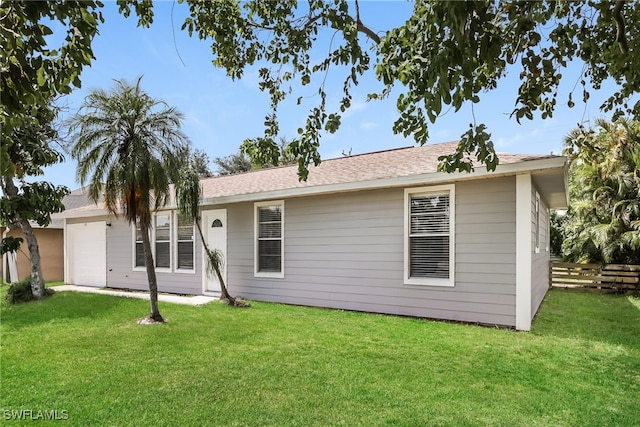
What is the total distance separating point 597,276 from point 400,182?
320 inches

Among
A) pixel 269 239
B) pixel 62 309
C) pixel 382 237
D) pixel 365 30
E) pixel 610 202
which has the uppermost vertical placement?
pixel 365 30

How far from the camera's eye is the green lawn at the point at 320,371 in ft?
10.5

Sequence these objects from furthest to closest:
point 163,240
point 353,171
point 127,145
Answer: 1. point 163,240
2. point 353,171
3. point 127,145

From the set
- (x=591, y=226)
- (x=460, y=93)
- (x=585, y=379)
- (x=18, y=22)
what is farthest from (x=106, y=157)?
(x=591, y=226)

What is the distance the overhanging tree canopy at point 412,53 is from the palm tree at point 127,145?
2.02m

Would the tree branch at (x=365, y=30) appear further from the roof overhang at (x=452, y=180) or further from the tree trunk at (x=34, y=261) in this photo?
the tree trunk at (x=34, y=261)

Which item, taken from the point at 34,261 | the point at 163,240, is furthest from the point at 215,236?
the point at 34,261

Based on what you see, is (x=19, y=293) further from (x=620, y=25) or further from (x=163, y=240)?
(x=620, y=25)

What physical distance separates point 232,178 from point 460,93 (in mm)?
10600

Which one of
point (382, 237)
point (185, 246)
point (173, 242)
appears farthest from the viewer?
point (173, 242)

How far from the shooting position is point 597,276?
11.0 meters

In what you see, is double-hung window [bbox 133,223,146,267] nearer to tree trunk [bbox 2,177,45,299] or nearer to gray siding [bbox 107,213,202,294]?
gray siding [bbox 107,213,202,294]

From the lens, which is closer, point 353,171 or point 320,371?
point 320,371

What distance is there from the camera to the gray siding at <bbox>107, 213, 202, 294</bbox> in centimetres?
1007
